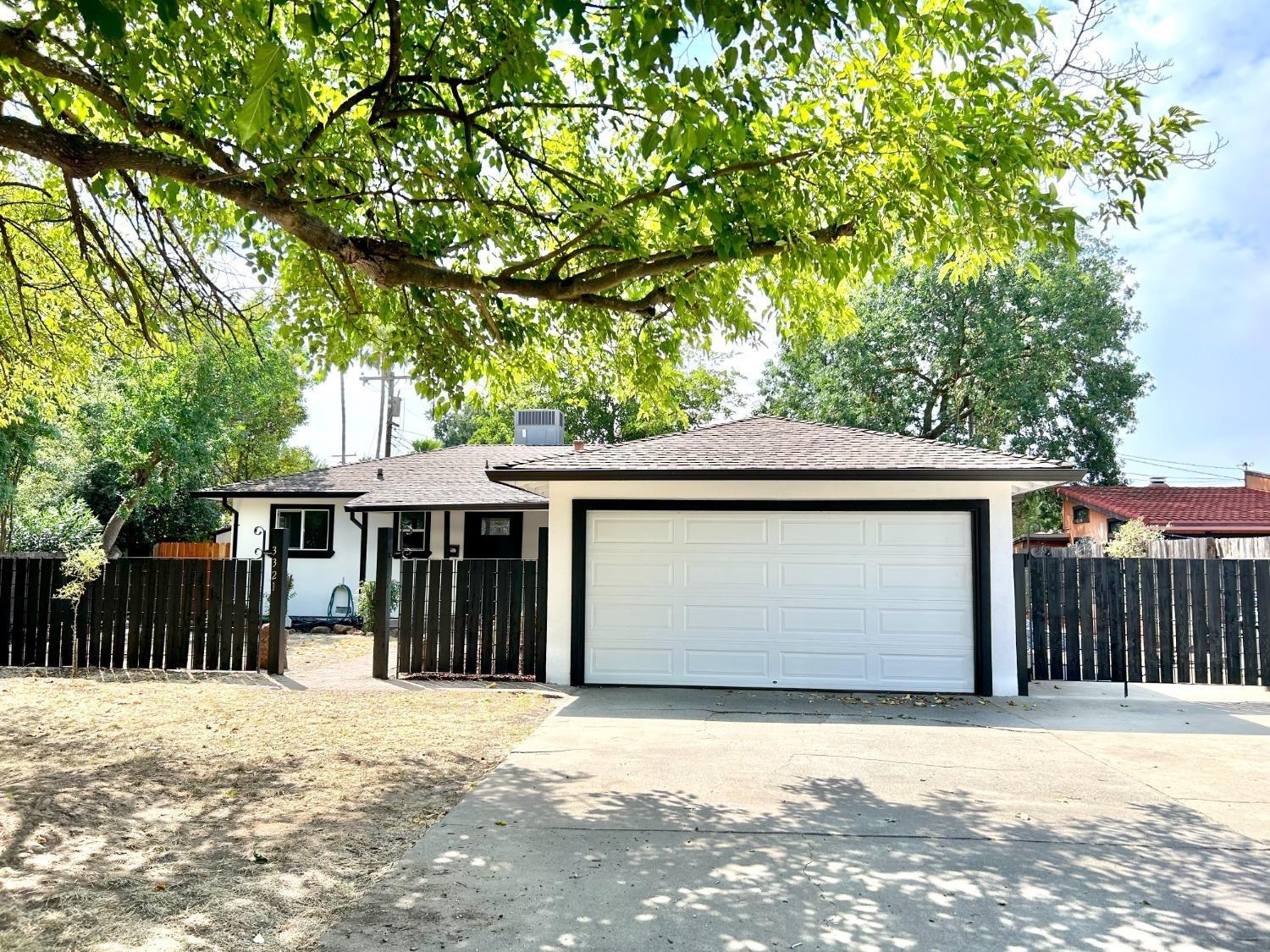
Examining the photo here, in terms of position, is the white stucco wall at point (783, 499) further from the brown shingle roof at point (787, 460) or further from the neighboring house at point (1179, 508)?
the neighboring house at point (1179, 508)

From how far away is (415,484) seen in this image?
1980cm

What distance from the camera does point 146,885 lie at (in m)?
3.94

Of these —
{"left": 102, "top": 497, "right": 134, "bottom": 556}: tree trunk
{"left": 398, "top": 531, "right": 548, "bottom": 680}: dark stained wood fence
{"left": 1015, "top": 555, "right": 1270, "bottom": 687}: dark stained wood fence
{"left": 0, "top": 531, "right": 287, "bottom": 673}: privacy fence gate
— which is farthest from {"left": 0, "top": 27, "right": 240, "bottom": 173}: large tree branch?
{"left": 102, "top": 497, "right": 134, "bottom": 556}: tree trunk

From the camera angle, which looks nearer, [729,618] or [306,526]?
[729,618]

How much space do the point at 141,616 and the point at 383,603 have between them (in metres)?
3.21

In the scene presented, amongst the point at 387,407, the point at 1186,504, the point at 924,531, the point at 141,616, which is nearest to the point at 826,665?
the point at 924,531

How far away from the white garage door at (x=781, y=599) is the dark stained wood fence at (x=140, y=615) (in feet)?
14.6

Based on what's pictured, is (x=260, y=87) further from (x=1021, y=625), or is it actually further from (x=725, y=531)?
(x=1021, y=625)

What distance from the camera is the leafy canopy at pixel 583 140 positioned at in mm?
4684

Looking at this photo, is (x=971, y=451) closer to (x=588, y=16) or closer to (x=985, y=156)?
(x=985, y=156)

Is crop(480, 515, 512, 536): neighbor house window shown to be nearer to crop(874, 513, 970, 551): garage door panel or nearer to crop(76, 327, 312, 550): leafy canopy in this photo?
crop(76, 327, 312, 550): leafy canopy

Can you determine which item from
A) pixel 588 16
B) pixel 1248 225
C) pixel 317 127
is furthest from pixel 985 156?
pixel 1248 225

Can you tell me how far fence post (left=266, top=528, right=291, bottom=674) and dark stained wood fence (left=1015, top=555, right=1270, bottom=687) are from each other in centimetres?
878

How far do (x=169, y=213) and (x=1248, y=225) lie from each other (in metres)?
25.1
